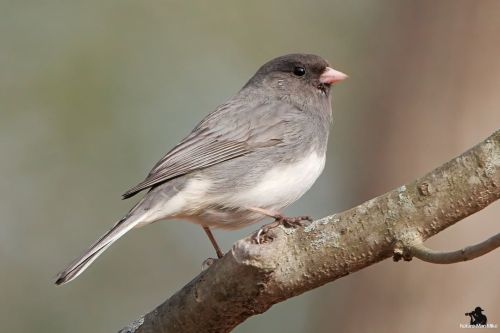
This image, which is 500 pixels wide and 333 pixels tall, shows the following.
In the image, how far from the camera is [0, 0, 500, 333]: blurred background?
17.3 ft

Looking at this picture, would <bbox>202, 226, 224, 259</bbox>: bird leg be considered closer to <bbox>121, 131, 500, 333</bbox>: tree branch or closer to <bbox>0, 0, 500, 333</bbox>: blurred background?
<bbox>0, 0, 500, 333</bbox>: blurred background

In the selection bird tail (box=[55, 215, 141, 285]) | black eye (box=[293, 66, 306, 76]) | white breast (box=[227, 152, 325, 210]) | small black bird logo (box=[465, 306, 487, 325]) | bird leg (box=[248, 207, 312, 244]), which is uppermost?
black eye (box=[293, 66, 306, 76])

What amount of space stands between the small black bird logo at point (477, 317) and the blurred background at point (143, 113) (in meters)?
1.02

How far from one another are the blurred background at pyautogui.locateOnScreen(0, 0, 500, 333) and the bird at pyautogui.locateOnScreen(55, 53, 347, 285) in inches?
35.3

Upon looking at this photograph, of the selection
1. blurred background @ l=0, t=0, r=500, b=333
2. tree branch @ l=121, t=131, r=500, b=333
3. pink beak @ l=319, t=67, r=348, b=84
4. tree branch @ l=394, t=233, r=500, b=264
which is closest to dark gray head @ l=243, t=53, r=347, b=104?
pink beak @ l=319, t=67, r=348, b=84

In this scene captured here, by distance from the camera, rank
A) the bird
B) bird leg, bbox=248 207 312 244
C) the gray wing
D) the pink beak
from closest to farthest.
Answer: bird leg, bbox=248 207 312 244
the bird
the gray wing
the pink beak

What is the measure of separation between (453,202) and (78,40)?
186 inches

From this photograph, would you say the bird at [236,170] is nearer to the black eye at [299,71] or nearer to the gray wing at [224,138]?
the gray wing at [224,138]

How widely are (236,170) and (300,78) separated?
107cm

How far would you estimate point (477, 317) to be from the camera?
3992 mm

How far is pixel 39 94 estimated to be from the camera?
20.8 feet

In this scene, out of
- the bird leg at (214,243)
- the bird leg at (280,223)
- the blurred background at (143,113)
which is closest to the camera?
the bird leg at (280,223)

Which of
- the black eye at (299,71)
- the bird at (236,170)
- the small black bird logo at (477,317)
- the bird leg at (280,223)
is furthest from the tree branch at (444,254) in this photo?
the black eye at (299,71)

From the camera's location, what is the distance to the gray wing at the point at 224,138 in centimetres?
407
